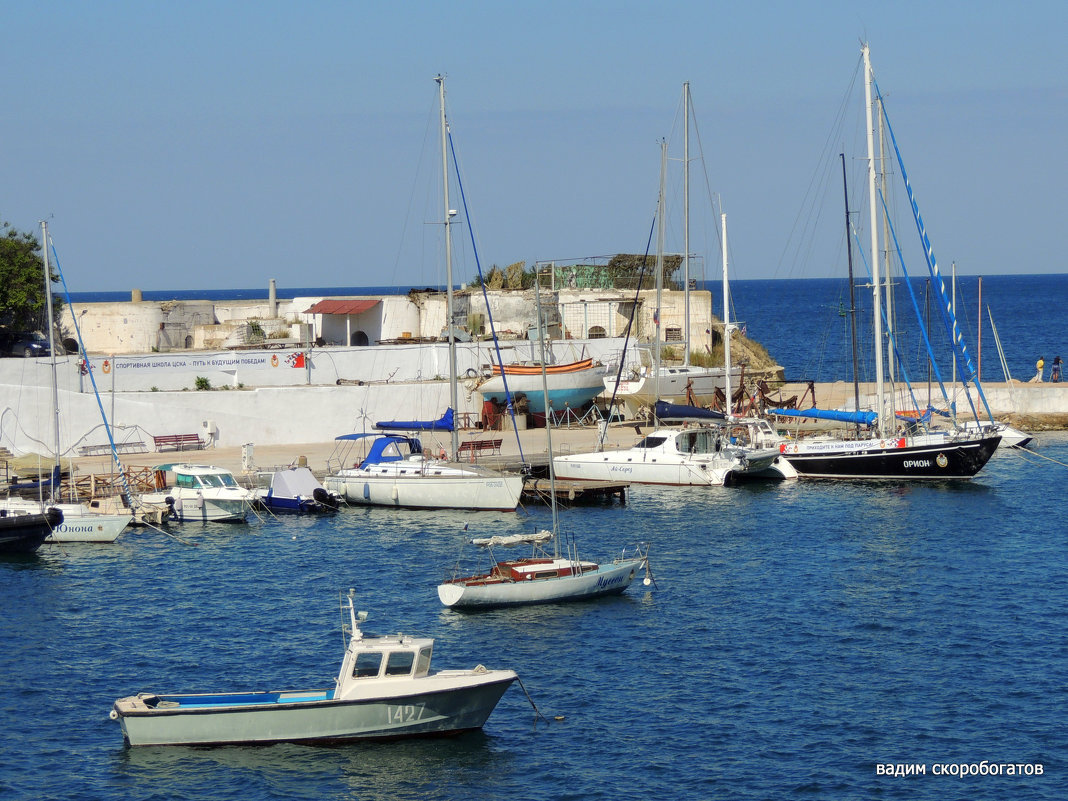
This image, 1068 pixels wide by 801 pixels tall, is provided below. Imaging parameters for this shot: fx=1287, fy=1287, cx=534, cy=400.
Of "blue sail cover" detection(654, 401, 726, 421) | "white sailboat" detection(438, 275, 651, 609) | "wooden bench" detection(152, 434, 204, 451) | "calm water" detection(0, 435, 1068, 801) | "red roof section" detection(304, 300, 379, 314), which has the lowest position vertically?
"calm water" detection(0, 435, 1068, 801)

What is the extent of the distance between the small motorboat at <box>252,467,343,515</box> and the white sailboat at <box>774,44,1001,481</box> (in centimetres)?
1923

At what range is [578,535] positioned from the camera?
137ft

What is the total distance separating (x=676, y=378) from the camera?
6069 cm

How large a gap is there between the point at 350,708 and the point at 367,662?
34.5 inches

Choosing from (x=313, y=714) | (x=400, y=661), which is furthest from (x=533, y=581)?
(x=313, y=714)

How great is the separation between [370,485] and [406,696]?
78.5ft

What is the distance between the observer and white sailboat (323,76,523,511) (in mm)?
45344

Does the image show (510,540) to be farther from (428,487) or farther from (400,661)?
(428,487)

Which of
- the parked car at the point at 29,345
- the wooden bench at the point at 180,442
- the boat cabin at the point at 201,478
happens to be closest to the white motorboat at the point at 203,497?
the boat cabin at the point at 201,478

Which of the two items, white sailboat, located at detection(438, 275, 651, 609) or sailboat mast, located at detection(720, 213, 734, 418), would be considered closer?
white sailboat, located at detection(438, 275, 651, 609)

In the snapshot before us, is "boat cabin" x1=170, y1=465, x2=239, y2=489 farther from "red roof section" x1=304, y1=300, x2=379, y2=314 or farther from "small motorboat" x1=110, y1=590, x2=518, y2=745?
"red roof section" x1=304, y1=300, x2=379, y2=314

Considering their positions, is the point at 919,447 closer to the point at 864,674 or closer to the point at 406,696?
the point at 864,674

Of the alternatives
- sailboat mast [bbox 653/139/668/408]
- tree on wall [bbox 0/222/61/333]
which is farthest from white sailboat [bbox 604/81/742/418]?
tree on wall [bbox 0/222/61/333]

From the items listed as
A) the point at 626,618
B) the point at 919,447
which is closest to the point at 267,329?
the point at 919,447
